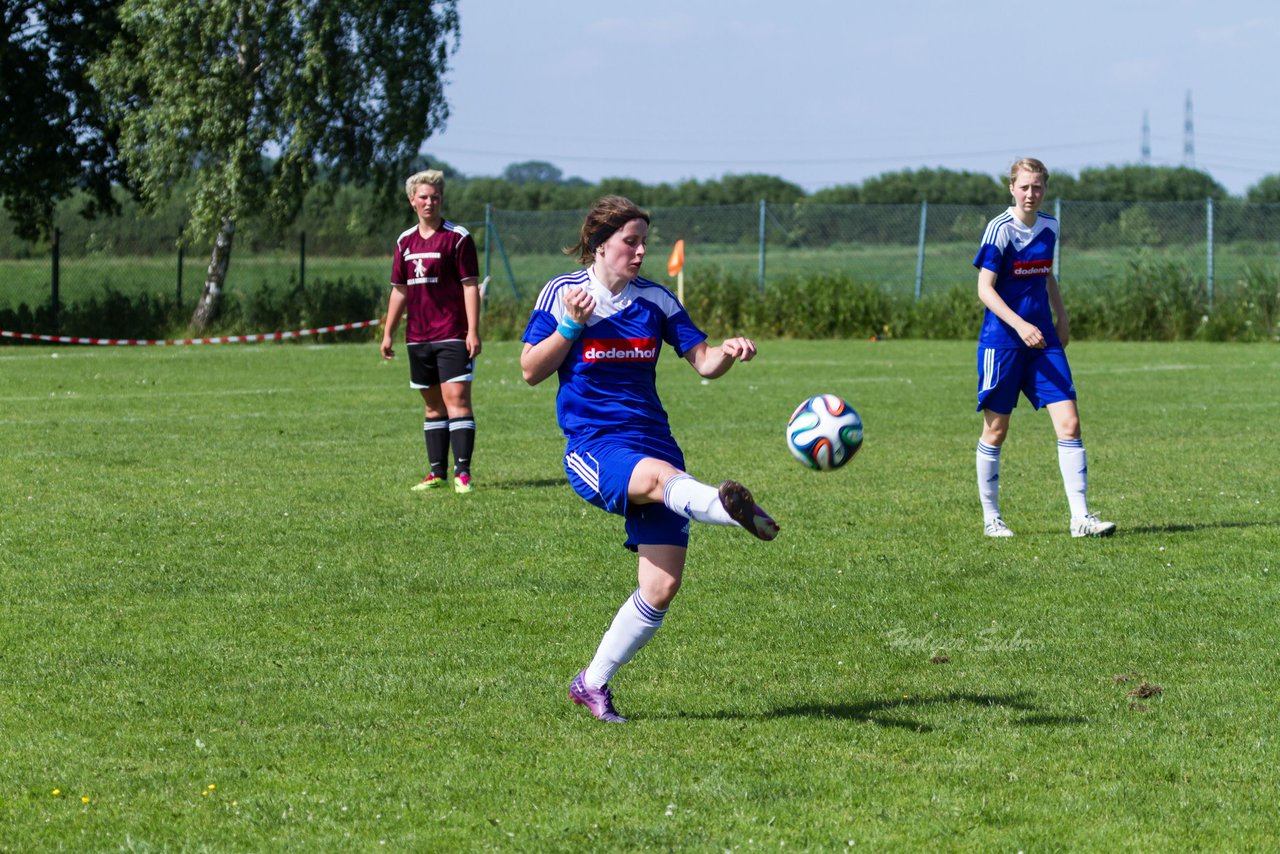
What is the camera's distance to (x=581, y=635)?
6895 mm

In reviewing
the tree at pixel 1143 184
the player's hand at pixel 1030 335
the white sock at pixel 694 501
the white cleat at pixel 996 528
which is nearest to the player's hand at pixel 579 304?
the white sock at pixel 694 501

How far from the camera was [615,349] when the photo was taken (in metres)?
5.73

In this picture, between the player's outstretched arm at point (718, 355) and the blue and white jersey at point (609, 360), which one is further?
the blue and white jersey at point (609, 360)

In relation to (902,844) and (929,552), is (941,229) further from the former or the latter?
(902,844)

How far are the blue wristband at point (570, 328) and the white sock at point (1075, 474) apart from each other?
4.82 metres

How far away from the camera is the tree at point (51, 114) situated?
98.1ft

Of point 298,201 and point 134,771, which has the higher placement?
point 298,201

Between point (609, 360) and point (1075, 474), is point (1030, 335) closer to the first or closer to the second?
point (1075, 474)

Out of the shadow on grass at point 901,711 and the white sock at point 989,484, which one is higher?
the white sock at point 989,484

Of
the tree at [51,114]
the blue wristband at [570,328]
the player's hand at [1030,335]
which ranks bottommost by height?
the blue wristband at [570,328]

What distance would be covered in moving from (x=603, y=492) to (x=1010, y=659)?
2.03 metres

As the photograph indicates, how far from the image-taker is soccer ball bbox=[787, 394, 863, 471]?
5824mm

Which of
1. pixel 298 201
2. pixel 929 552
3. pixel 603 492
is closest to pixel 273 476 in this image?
pixel 929 552

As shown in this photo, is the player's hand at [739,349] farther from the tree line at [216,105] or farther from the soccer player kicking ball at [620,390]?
the tree line at [216,105]
